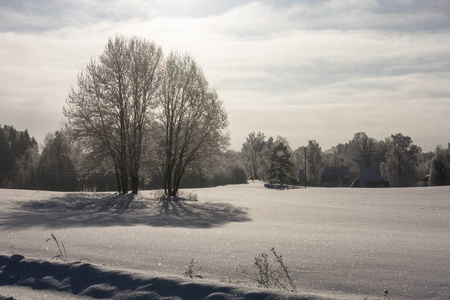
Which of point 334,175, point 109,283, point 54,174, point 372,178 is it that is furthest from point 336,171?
point 109,283

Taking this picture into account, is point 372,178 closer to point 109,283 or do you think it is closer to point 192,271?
point 192,271

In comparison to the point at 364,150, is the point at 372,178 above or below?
below

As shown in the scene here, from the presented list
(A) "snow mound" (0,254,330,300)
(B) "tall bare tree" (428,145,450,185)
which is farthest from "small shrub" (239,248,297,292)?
(B) "tall bare tree" (428,145,450,185)

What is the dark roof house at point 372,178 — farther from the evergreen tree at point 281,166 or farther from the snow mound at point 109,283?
the snow mound at point 109,283

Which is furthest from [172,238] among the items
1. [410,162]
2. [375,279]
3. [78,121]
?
[410,162]

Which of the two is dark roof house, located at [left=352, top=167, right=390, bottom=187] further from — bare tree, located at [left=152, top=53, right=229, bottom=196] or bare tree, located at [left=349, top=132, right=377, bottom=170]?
bare tree, located at [left=152, top=53, right=229, bottom=196]

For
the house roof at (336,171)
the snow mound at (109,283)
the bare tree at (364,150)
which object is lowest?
the snow mound at (109,283)

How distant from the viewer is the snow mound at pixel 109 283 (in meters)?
4.77

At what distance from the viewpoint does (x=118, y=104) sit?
2842 cm

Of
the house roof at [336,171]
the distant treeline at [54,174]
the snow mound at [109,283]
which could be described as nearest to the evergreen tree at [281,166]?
the distant treeline at [54,174]

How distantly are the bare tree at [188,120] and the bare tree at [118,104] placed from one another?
1404mm

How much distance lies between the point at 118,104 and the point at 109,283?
24241 mm

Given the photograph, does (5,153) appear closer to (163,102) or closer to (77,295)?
(163,102)

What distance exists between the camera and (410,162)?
267ft
